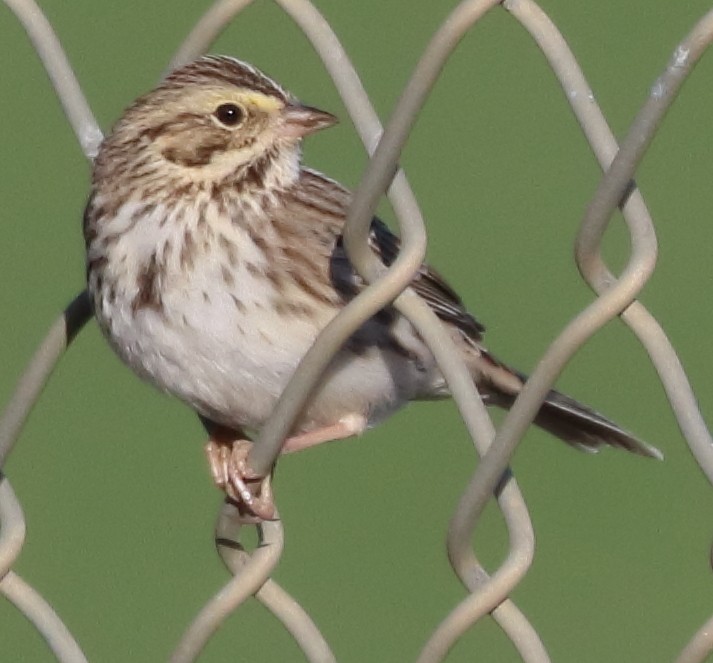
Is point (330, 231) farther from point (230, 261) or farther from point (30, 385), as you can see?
point (30, 385)

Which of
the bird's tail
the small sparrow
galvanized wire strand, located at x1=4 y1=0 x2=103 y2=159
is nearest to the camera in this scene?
galvanized wire strand, located at x1=4 y1=0 x2=103 y2=159

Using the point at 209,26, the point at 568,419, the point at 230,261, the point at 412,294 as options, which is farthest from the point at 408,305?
the point at 568,419

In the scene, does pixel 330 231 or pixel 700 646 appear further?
pixel 330 231

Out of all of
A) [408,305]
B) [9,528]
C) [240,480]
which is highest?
[408,305]

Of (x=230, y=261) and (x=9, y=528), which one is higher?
(x=230, y=261)

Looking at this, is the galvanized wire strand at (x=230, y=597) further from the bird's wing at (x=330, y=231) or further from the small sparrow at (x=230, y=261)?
the bird's wing at (x=330, y=231)

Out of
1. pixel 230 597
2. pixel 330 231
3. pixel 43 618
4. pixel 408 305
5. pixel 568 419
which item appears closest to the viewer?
pixel 408 305

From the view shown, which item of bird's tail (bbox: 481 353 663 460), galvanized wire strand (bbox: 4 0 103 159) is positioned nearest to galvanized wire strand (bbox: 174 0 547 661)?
galvanized wire strand (bbox: 4 0 103 159)

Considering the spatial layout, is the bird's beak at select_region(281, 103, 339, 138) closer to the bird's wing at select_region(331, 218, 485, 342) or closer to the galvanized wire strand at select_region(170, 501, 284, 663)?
the bird's wing at select_region(331, 218, 485, 342)
